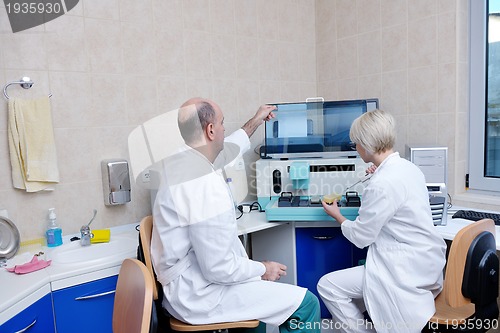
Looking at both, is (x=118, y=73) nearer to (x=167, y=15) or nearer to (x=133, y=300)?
(x=167, y=15)

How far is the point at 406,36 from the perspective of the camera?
8.84ft

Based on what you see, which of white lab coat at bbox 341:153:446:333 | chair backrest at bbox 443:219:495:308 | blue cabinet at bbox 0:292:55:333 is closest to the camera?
blue cabinet at bbox 0:292:55:333

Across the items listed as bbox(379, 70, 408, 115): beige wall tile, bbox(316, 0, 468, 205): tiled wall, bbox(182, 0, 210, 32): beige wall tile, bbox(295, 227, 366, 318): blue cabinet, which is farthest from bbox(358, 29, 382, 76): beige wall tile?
bbox(295, 227, 366, 318): blue cabinet

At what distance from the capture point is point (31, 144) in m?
2.03

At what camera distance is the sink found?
187 cm

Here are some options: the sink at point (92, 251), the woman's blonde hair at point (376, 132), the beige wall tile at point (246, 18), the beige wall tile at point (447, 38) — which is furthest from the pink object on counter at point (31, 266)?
the beige wall tile at point (447, 38)

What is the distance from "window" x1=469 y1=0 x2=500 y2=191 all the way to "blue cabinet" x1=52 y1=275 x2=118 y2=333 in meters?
2.15

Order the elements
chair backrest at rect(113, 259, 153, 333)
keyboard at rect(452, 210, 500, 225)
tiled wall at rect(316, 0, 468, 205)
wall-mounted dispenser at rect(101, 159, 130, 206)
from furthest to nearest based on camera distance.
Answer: tiled wall at rect(316, 0, 468, 205) → wall-mounted dispenser at rect(101, 159, 130, 206) → keyboard at rect(452, 210, 500, 225) → chair backrest at rect(113, 259, 153, 333)

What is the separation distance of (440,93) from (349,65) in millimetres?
→ 713

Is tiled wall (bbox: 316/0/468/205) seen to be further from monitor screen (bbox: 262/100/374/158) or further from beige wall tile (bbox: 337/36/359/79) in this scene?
monitor screen (bbox: 262/100/374/158)

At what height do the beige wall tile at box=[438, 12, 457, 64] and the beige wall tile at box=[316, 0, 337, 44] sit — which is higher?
the beige wall tile at box=[316, 0, 337, 44]

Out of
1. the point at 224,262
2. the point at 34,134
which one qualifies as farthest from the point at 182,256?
the point at 34,134

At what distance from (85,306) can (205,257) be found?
23.9 inches
